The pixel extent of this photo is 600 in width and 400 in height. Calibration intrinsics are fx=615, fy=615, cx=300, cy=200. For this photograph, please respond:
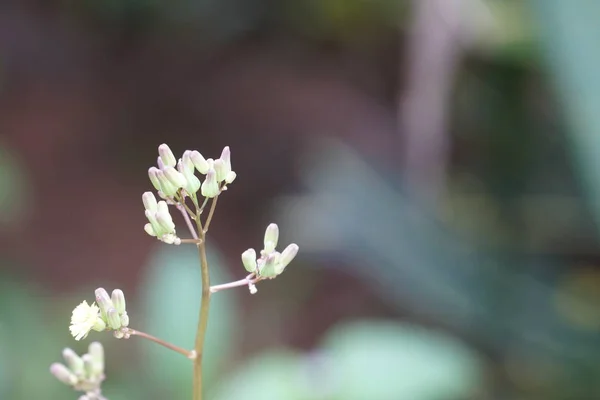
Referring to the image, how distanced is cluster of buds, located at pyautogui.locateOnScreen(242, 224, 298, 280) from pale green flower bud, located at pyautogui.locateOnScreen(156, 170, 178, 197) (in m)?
0.05

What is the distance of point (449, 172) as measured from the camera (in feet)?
5.54

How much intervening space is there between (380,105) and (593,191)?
1295mm

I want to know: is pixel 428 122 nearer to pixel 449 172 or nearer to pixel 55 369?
pixel 449 172

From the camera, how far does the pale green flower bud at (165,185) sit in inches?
13.5

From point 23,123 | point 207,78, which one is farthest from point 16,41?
point 207,78

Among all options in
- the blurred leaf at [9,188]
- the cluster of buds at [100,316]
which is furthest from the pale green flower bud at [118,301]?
the blurred leaf at [9,188]

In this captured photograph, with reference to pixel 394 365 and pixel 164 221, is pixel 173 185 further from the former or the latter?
pixel 394 365

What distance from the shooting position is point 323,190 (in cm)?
157

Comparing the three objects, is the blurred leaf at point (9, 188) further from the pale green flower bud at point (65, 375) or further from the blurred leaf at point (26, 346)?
the pale green flower bud at point (65, 375)

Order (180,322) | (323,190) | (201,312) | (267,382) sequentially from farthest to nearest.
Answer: (323,190) < (180,322) < (267,382) < (201,312)

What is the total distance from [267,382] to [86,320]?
650mm

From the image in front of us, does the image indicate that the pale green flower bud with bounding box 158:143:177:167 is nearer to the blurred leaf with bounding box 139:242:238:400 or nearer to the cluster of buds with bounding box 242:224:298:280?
the cluster of buds with bounding box 242:224:298:280

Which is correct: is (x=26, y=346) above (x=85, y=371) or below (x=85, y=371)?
above

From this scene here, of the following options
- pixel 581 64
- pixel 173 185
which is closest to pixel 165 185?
pixel 173 185
